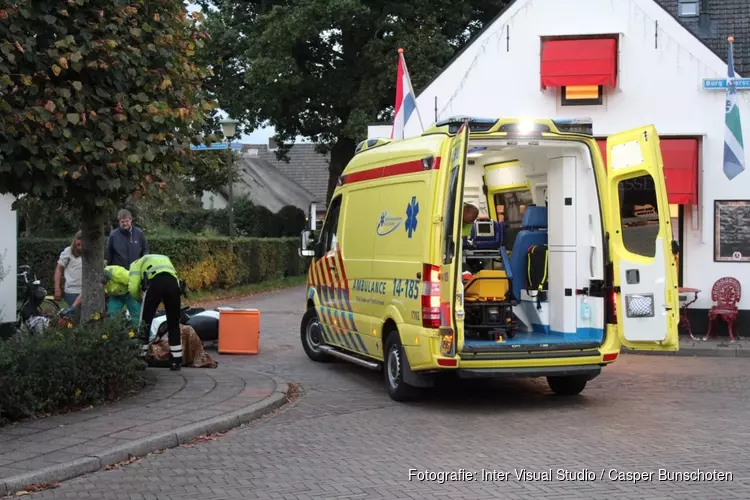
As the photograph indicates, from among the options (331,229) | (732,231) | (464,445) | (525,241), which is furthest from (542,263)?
(732,231)

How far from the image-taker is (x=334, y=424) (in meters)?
8.75

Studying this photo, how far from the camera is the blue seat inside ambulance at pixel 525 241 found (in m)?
10.6

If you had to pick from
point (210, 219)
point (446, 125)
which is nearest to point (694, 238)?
point (446, 125)

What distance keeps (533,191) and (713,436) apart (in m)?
3.94

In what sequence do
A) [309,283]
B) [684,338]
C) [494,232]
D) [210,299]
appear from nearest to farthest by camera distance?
[494,232], [309,283], [684,338], [210,299]

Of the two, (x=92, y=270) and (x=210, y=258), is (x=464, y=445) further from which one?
(x=210, y=258)

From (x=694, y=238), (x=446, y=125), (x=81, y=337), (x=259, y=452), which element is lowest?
(x=259, y=452)

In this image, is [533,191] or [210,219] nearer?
[533,191]

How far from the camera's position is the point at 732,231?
1605cm

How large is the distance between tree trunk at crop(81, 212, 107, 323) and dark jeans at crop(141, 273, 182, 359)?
63cm

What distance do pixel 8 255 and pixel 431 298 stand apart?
7.50 m

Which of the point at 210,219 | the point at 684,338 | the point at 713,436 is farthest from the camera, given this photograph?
the point at 210,219

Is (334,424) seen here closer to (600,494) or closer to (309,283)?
(600,494)

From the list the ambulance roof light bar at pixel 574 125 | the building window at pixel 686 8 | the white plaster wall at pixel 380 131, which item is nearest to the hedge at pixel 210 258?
the white plaster wall at pixel 380 131
